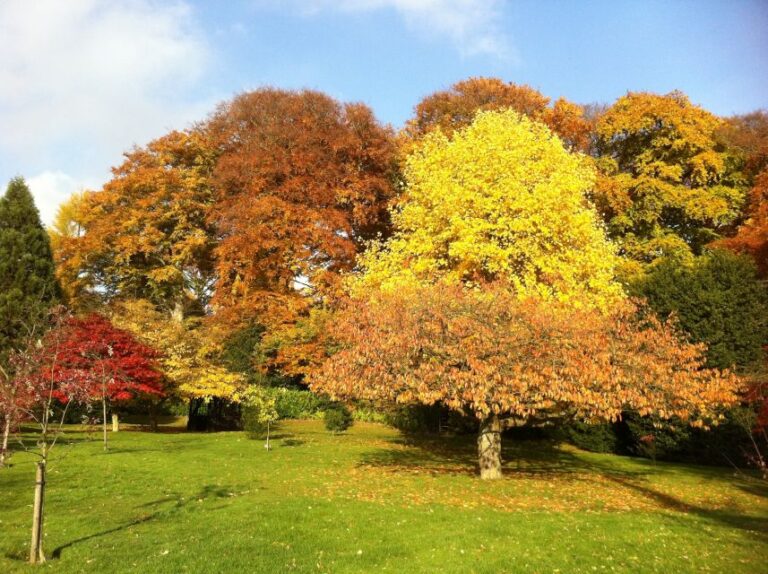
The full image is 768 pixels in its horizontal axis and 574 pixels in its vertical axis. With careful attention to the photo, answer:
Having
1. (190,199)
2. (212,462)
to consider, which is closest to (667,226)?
(212,462)

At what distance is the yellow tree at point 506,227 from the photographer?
60.3ft

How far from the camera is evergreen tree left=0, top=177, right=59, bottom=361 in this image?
25406 mm

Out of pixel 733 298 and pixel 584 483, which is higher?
pixel 733 298

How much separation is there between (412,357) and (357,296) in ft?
23.3

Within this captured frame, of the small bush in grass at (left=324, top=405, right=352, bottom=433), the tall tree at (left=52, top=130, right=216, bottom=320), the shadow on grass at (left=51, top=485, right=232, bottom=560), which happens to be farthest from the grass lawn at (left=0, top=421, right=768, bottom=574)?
the tall tree at (left=52, top=130, right=216, bottom=320)

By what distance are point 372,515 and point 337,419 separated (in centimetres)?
1844

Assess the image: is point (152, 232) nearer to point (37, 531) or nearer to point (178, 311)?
point (178, 311)

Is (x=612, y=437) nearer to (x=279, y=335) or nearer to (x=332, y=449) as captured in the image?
(x=332, y=449)

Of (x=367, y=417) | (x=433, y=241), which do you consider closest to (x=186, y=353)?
(x=367, y=417)

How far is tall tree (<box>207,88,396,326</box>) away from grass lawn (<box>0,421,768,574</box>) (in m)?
12.9

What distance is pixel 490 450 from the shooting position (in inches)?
587

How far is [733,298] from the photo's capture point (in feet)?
63.2

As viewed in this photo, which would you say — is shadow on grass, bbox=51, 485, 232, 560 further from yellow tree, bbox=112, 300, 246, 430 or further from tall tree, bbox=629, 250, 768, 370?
tall tree, bbox=629, 250, 768, 370

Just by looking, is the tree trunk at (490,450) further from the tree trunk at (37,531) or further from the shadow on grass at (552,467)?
the tree trunk at (37,531)
